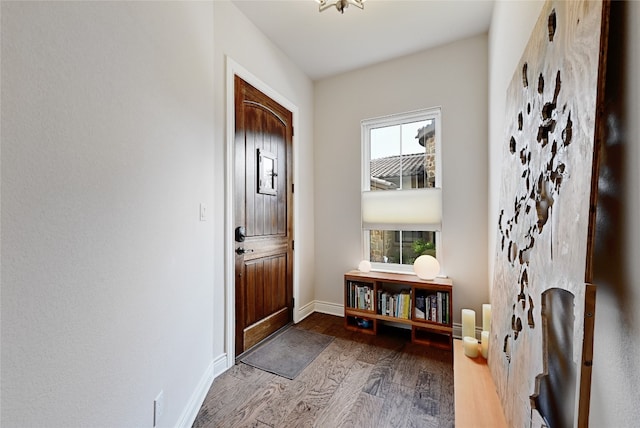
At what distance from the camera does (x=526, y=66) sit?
3.63 feet

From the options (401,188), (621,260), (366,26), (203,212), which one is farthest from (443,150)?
(621,260)

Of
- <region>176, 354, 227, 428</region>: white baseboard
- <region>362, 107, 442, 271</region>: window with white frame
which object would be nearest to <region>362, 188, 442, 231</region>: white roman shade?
<region>362, 107, 442, 271</region>: window with white frame

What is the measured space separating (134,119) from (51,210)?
1.62 ft

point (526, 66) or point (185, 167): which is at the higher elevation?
point (526, 66)

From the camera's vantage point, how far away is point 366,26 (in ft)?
7.91

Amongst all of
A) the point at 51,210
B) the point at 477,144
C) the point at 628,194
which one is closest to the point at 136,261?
the point at 51,210

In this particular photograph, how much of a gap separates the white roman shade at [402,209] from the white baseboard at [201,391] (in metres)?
1.83

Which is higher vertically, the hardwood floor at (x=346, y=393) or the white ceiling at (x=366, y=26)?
the white ceiling at (x=366, y=26)

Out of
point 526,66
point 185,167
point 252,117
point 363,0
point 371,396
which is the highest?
point 363,0

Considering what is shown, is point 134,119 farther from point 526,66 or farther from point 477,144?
point 477,144

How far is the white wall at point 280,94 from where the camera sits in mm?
2049

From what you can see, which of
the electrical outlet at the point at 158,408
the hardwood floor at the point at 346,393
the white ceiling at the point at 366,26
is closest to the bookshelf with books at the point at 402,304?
the hardwood floor at the point at 346,393

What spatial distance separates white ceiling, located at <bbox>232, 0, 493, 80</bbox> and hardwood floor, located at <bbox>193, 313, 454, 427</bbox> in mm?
2784

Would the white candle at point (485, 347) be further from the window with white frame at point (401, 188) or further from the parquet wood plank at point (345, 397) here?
the window with white frame at point (401, 188)
